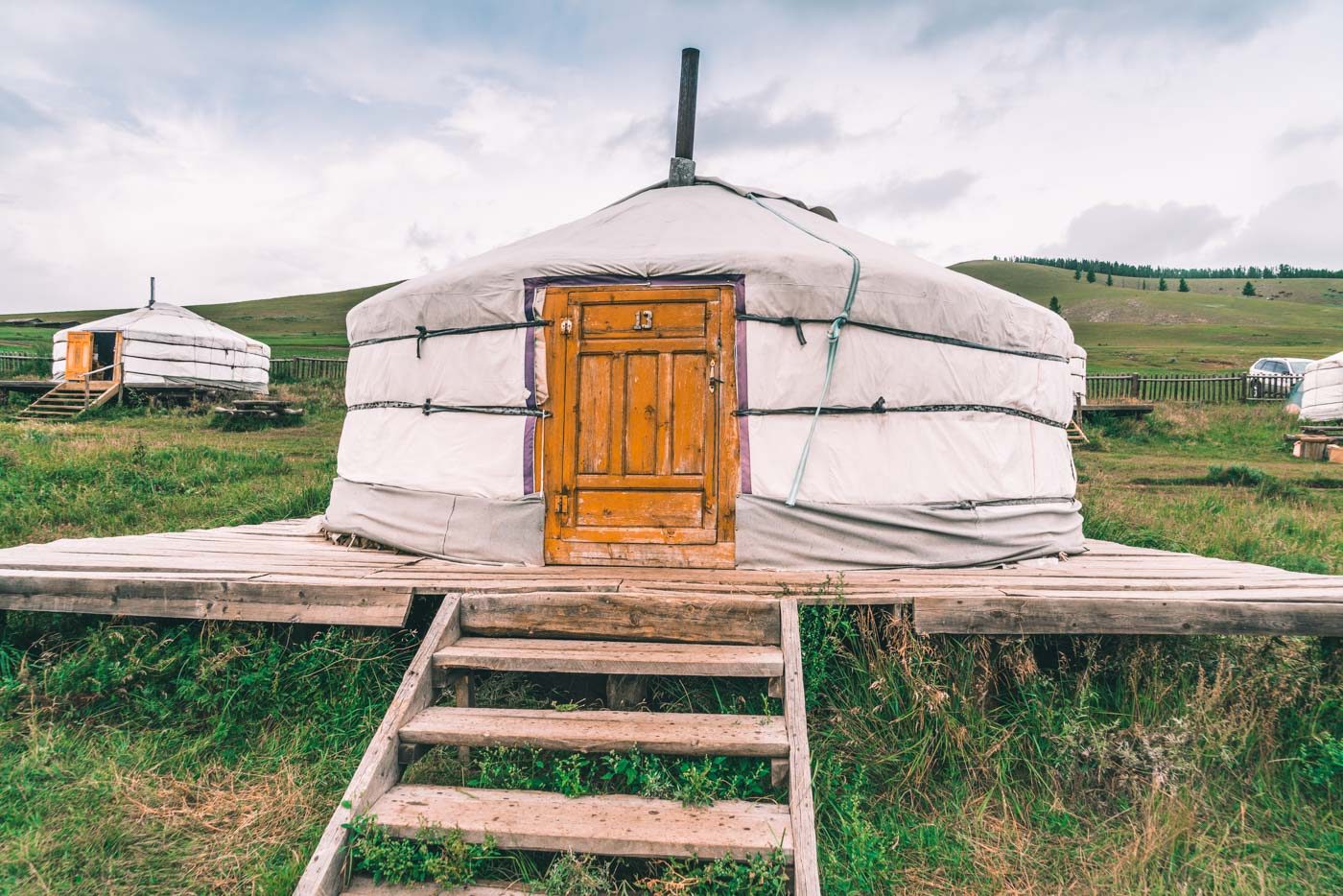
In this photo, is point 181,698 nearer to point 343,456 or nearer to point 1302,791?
point 343,456

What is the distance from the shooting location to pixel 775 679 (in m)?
2.67

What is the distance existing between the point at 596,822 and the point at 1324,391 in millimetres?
16455

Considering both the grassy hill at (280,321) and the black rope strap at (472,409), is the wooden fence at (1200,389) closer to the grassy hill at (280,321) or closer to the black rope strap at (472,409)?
the black rope strap at (472,409)

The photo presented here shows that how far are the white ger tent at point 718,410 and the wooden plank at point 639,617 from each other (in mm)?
714

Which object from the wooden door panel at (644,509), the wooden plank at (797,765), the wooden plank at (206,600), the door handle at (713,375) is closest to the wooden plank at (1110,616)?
the wooden plank at (797,765)

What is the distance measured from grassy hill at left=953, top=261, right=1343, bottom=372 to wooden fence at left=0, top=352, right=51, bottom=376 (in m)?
31.7

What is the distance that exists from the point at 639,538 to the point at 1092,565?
2.20 m

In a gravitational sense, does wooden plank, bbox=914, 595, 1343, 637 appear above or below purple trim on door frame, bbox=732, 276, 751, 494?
below

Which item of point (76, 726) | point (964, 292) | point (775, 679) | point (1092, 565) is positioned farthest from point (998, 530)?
point (76, 726)

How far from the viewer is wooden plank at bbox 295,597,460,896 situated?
6.79 ft

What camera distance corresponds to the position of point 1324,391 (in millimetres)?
13742

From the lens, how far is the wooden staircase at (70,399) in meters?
13.4

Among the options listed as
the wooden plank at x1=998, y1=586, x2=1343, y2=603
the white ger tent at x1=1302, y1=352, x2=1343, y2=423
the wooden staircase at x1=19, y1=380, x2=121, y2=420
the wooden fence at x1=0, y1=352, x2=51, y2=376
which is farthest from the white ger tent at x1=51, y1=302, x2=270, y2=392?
the white ger tent at x1=1302, y1=352, x2=1343, y2=423

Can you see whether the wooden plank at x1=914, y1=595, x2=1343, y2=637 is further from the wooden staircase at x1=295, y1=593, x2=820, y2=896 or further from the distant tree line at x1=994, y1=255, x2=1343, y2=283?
the distant tree line at x1=994, y1=255, x2=1343, y2=283
